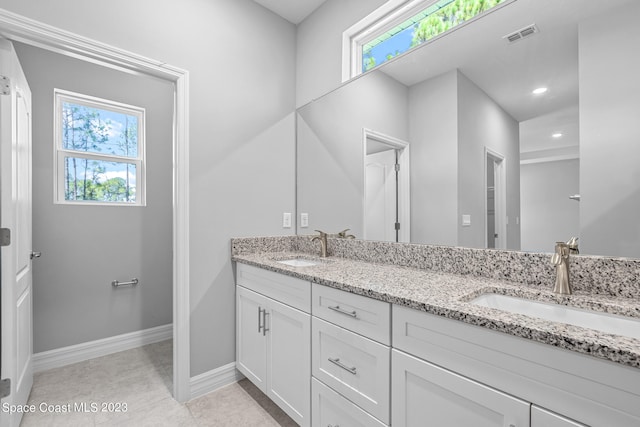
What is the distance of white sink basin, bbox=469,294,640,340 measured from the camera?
899 millimetres

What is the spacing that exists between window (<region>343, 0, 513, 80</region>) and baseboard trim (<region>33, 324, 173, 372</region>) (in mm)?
2755

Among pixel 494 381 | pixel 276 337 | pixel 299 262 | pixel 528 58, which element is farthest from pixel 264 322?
pixel 528 58

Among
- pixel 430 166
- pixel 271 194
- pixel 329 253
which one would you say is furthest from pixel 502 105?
pixel 271 194

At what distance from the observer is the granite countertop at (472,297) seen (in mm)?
669

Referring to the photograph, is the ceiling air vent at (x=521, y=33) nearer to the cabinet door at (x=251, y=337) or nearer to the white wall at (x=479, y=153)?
the white wall at (x=479, y=153)

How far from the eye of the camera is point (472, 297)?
1.10 meters

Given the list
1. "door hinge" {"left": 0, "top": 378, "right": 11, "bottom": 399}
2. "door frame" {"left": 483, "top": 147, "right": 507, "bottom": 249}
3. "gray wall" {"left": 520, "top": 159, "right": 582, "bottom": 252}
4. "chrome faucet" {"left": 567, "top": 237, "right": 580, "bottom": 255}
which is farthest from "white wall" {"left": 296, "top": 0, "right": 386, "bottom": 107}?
"door hinge" {"left": 0, "top": 378, "right": 11, "bottom": 399}

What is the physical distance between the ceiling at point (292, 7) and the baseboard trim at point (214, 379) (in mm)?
2640

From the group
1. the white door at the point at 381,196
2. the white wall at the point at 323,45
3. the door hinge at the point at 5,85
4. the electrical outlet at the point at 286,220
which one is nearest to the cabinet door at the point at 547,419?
the white door at the point at 381,196

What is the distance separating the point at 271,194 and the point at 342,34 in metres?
1.25

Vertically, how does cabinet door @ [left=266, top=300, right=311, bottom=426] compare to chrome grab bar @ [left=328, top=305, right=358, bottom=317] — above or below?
below

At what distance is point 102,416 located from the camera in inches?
68.4

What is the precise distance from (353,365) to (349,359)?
3 centimetres

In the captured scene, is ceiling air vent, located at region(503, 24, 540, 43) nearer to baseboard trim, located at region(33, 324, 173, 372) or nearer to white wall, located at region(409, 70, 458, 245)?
white wall, located at region(409, 70, 458, 245)
